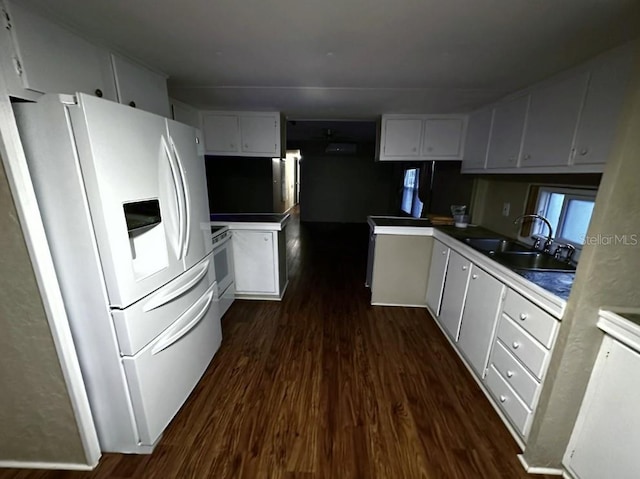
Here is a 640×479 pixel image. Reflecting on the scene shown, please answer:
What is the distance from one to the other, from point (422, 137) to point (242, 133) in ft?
6.79

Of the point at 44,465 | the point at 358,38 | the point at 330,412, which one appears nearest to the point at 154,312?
the point at 44,465

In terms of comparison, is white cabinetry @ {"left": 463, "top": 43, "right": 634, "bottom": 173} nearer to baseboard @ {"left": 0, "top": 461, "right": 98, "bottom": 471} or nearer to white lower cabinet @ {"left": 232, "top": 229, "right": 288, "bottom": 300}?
white lower cabinet @ {"left": 232, "top": 229, "right": 288, "bottom": 300}

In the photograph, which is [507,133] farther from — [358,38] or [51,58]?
[51,58]

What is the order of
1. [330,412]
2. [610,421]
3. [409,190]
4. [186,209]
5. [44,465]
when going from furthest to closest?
[409,190]
[330,412]
[186,209]
[44,465]
[610,421]

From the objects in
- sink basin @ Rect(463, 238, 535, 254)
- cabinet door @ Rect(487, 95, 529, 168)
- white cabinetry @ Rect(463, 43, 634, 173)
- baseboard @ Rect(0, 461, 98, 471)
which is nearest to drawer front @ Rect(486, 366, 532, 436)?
sink basin @ Rect(463, 238, 535, 254)

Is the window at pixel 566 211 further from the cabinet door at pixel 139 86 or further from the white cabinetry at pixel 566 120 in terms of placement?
the cabinet door at pixel 139 86

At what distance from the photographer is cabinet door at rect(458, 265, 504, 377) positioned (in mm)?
1777

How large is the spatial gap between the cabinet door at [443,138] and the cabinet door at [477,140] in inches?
3.6

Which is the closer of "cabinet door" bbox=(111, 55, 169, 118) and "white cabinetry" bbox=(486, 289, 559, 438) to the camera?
→ "white cabinetry" bbox=(486, 289, 559, 438)

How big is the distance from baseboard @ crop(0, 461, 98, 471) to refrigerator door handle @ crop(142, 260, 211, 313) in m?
0.87

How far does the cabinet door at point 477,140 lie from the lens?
260 centimetres

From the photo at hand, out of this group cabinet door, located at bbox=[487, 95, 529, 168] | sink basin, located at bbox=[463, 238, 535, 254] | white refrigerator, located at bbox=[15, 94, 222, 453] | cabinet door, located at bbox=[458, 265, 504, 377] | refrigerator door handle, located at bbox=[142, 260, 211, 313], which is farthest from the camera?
sink basin, located at bbox=[463, 238, 535, 254]

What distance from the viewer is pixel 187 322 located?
1.65 m

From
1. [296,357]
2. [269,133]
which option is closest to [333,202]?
[269,133]
